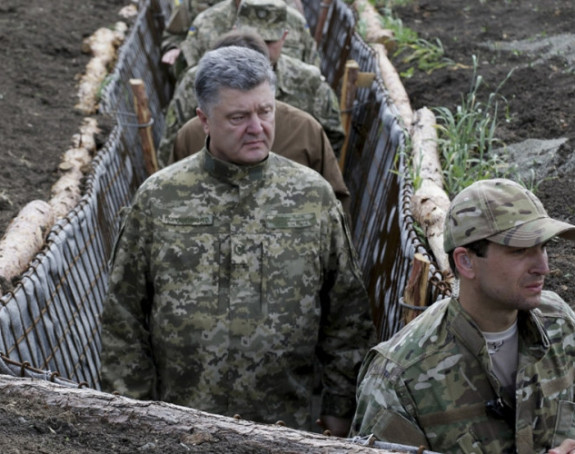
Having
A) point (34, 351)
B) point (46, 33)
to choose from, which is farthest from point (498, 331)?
point (46, 33)

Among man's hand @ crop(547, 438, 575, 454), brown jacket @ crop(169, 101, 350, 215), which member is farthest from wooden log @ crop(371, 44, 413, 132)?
man's hand @ crop(547, 438, 575, 454)

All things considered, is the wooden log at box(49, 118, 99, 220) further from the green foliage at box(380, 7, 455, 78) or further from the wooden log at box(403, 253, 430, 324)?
the green foliage at box(380, 7, 455, 78)

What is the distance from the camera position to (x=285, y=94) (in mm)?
6613

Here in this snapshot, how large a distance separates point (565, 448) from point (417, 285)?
1433 millimetres

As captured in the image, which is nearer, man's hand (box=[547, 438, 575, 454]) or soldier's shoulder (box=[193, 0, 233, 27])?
man's hand (box=[547, 438, 575, 454])

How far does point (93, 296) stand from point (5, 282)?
3.00 feet

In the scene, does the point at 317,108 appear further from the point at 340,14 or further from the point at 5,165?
the point at 340,14

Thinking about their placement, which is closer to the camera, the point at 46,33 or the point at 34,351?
the point at 34,351

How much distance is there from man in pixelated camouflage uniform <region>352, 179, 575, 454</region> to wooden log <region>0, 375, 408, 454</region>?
18 centimetres

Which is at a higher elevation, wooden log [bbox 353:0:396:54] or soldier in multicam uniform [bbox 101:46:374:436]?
soldier in multicam uniform [bbox 101:46:374:436]

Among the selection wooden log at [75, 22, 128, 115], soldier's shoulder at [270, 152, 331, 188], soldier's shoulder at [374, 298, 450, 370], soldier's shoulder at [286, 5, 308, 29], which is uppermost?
soldier's shoulder at [270, 152, 331, 188]

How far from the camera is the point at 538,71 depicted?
848cm

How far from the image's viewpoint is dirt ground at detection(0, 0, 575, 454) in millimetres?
3186

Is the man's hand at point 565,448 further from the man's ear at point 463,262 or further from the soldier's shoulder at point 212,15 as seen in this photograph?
the soldier's shoulder at point 212,15
